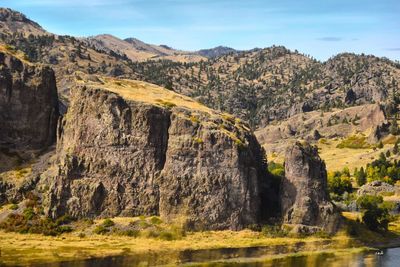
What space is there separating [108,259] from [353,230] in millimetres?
56524

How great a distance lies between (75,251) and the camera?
325 ft

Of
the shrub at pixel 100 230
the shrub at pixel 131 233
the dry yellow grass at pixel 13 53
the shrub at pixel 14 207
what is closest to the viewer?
the shrub at pixel 100 230

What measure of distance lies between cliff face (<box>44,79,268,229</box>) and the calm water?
1737 cm

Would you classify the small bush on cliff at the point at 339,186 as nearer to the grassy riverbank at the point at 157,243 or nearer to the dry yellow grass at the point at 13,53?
the grassy riverbank at the point at 157,243

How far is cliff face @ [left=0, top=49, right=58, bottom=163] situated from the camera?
138000mm

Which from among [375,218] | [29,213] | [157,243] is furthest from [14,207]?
[375,218]

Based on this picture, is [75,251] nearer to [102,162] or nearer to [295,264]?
[102,162]

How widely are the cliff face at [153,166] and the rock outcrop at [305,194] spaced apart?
7293mm

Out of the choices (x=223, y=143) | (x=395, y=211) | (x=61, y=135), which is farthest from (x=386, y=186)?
(x=61, y=135)

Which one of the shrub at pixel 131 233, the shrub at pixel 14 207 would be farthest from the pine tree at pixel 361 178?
the shrub at pixel 14 207

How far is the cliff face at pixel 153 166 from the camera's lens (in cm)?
11988

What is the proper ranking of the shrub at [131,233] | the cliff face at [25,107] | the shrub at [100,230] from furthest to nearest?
1. the cliff face at [25,107]
2. the shrub at [131,233]
3. the shrub at [100,230]

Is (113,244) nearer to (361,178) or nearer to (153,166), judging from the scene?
(153,166)

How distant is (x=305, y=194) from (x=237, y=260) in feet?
106
